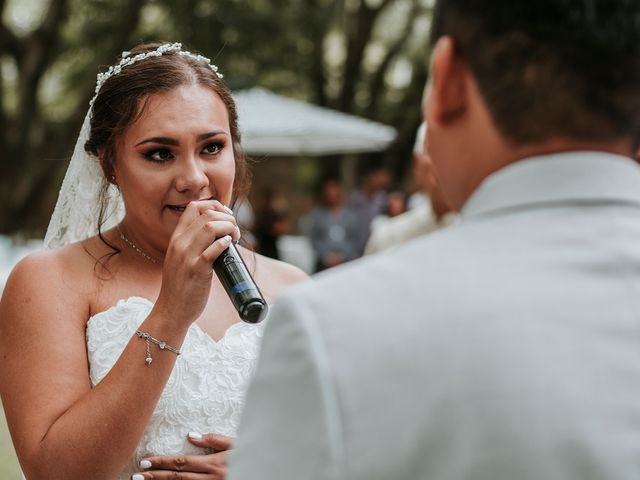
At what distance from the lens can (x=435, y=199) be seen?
16.5 ft

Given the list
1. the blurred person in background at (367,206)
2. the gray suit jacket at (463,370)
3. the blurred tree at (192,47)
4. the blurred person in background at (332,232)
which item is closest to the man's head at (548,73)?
the gray suit jacket at (463,370)

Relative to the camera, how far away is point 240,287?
7.09ft

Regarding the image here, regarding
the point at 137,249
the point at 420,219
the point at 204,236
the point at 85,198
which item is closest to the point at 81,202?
the point at 85,198

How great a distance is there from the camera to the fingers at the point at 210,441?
2.55 meters

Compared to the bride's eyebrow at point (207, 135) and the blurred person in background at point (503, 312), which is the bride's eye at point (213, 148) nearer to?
the bride's eyebrow at point (207, 135)

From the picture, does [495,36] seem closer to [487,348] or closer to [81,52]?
[487,348]

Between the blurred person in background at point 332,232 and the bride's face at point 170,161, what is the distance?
9260mm

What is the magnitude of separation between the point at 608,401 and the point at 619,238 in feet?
0.71

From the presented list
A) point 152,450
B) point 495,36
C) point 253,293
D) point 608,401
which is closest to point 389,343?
point 608,401

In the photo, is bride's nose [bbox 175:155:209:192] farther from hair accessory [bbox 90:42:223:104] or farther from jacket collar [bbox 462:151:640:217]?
jacket collar [bbox 462:151:640:217]

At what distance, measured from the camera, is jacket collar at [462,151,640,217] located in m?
1.17

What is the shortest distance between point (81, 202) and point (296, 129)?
963 cm

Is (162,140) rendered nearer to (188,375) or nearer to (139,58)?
(139,58)

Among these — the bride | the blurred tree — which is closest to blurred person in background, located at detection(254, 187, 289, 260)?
the blurred tree
